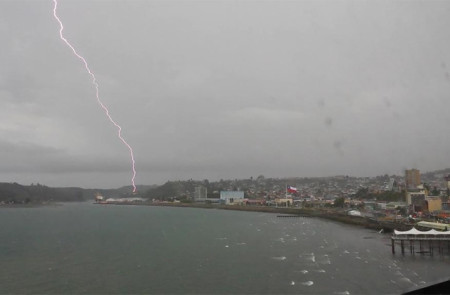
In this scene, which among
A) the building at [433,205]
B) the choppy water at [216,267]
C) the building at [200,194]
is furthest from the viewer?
the building at [200,194]

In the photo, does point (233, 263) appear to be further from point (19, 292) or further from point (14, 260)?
point (14, 260)

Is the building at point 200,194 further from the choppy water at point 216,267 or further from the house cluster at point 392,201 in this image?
the choppy water at point 216,267

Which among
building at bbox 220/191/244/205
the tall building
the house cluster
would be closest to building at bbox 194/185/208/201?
the house cluster

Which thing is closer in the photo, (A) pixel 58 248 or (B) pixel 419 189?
(A) pixel 58 248

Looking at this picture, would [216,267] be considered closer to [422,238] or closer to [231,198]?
[422,238]

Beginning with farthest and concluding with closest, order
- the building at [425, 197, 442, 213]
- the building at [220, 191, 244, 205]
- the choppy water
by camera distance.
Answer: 1. the building at [220, 191, 244, 205]
2. the building at [425, 197, 442, 213]
3. the choppy water

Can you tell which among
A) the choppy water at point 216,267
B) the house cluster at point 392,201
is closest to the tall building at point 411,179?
the house cluster at point 392,201

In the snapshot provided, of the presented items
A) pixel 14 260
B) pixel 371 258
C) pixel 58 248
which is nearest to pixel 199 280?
pixel 371 258

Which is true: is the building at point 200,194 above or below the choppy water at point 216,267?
above

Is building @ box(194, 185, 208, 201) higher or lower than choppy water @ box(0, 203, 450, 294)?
higher

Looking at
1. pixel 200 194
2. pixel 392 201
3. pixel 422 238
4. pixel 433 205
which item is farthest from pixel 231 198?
pixel 422 238

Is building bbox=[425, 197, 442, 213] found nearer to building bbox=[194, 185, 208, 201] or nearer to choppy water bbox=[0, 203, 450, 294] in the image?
choppy water bbox=[0, 203, 450, 294]
